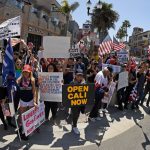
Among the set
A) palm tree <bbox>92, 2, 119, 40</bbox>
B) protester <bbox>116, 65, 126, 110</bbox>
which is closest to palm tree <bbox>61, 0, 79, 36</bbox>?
palm tree <bbox>92, 2, 119, 40</bbox>

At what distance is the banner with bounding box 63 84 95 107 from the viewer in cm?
871

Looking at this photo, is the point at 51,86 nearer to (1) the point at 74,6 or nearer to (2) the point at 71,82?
(2) the point at 71,82

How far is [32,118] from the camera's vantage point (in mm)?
8055

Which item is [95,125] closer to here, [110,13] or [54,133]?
[54,133]

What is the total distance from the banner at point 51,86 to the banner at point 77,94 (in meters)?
0.59

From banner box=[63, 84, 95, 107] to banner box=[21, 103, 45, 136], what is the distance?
27.2 inches

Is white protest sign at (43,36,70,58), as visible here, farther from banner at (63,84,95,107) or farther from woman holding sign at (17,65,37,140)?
woman holding sign at (17,65,37,140)

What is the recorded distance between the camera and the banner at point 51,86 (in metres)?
9.23

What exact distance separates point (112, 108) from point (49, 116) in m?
3.03

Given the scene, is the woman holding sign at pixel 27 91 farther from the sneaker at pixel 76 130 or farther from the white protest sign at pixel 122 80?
the white protest sign at pixel 122 80

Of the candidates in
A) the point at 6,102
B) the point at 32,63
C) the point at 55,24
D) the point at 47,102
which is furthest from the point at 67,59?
the point at 55,24

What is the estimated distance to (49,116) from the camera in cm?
1030

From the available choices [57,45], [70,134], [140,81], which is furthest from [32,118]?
[140,81]

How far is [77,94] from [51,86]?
2.87 ft
